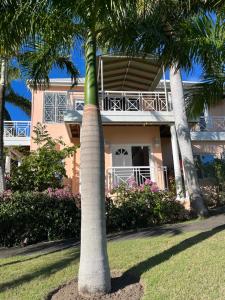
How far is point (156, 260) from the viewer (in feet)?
20.7

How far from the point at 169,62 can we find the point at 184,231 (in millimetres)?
4891

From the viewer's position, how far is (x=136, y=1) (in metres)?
5.62

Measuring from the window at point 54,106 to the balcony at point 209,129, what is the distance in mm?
7248

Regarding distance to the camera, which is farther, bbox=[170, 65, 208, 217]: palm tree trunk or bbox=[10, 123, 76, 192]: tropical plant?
bbox=[10, 123, 76, 192]: tropical plant

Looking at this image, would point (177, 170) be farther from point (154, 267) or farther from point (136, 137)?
point (154, 267)

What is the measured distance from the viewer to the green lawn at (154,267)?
4816 millimetres

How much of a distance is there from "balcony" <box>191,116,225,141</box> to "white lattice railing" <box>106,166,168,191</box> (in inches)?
131

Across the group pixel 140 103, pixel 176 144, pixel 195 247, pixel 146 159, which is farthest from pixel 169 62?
pixel 146 159

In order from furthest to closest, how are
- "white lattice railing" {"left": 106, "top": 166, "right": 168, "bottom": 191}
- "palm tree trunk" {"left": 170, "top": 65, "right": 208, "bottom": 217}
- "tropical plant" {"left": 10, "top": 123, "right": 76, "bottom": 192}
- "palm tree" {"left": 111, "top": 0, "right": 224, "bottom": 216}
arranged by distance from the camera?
1. "white lattice railing" {"left": 106, "top": 166, "right": 168, "bottom": 191}
2. "tropical plant" {"left": 10, "top": 123, "right": 76, "bottom": 192}
3. "palm tree trunk" {"left": 170, "top": 65, "right": 208, "bottom": 217}
4. "palm tree" {"left": 111, "top": 0, "right": 224, "bottom": 216}

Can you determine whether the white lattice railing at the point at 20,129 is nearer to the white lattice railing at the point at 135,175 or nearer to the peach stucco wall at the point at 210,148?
the white lattice railing at the point at 135,175

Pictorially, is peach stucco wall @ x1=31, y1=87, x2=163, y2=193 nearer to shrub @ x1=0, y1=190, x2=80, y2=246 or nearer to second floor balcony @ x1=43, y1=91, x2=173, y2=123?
second floor balcony @ x1=43, y1=91, x2=173, y2=123

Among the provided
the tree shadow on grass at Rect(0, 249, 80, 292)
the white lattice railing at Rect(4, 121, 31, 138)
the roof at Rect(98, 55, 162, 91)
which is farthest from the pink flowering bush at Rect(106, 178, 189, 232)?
the white lattice railing at Rect(4, 121, 31, 138)

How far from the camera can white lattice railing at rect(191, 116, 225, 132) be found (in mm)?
17953

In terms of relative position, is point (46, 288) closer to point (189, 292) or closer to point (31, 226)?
point (189, 292)
